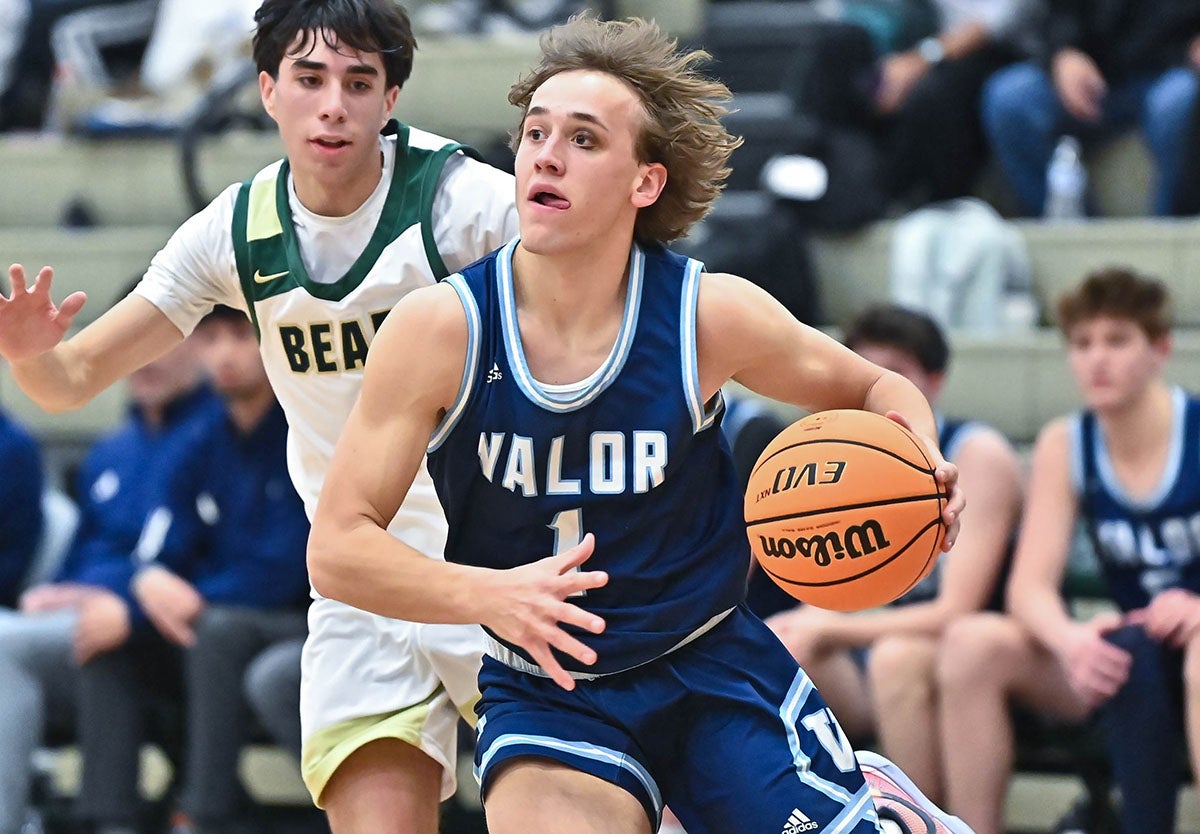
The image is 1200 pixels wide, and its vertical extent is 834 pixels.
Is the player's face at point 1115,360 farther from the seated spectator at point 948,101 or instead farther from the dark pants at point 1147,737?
the seated spectator at point 948,101

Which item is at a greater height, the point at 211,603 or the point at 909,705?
the point at 211,603

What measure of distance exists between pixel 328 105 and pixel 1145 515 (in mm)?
2810

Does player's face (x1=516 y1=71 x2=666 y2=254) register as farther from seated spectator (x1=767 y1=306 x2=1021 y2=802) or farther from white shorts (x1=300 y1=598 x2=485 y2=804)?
seated spectator (x1=767 y1=306 x2=1021 y2=802)

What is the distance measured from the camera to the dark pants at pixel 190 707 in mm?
5625

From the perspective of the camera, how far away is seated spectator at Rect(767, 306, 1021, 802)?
511 cm

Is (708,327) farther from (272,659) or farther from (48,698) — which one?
(48,698)

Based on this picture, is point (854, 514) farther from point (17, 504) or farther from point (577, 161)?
point (17, 504)

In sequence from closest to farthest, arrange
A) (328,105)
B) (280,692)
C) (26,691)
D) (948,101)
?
(328,105)
(280,692)
(26,691)
(948,101)

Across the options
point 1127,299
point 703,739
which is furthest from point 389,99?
point 1127,299

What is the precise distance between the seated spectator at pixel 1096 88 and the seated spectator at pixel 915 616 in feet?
5.72

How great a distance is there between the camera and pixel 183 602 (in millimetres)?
5797

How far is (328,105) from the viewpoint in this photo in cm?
346

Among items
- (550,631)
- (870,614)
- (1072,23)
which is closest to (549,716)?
(550,631)

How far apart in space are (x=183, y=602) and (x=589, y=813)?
314 centimetres
